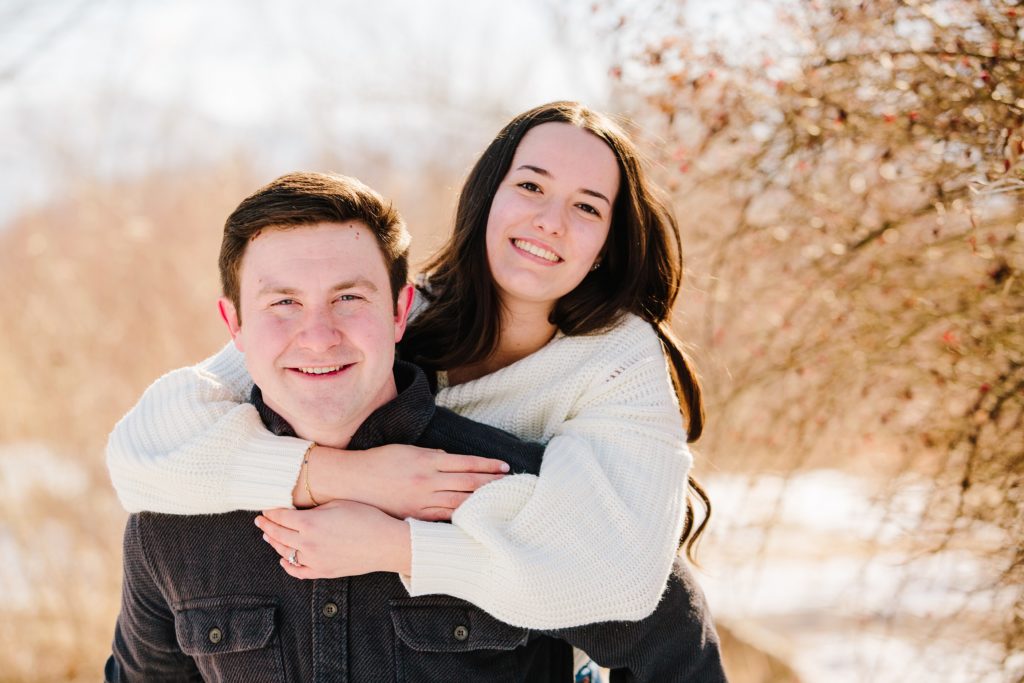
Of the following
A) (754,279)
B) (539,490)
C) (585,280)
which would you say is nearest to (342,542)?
(539,490)

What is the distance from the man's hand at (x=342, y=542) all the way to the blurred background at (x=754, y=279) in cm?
129

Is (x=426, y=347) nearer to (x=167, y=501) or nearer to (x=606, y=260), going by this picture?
(x=606, y=260)

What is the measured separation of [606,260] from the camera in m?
2.82

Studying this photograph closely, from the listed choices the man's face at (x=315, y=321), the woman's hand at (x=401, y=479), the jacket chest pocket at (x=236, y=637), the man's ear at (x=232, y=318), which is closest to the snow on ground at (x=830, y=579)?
the woman's hand at (x=401, y=479)

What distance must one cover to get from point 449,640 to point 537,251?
1.02 m

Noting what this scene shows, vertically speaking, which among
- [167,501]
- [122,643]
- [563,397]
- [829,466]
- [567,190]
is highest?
[567,190]

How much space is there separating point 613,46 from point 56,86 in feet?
16.2

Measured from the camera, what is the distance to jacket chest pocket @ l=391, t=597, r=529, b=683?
2215 mm

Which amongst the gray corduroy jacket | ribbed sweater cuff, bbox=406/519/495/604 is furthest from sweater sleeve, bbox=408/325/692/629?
the gray corduroy jacket

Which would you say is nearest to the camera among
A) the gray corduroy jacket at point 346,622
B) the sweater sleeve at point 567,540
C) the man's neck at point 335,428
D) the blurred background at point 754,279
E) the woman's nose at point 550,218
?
the sweater sleeve at point 567,540

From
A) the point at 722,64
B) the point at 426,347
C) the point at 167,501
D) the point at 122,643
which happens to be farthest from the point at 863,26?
the point at 122,643

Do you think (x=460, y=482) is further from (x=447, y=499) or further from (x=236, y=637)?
(x=236, y=637)

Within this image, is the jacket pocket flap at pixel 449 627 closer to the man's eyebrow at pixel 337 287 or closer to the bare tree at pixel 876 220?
the man's eyebrow at pixel 337 287

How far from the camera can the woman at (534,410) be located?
2.13m
